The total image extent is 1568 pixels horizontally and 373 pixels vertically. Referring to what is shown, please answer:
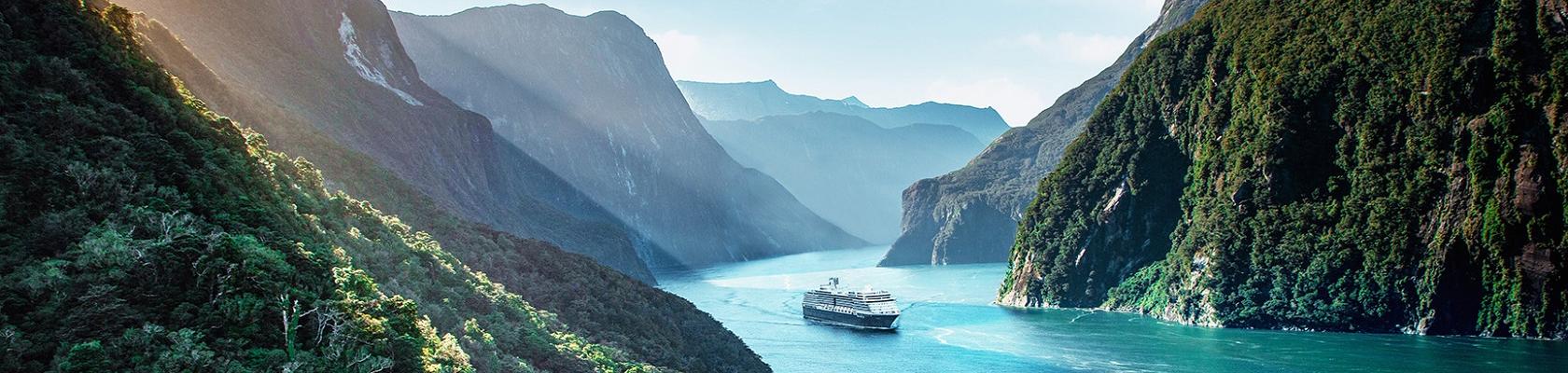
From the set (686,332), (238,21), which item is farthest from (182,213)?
(238,21)

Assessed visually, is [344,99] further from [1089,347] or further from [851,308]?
[1089,347]

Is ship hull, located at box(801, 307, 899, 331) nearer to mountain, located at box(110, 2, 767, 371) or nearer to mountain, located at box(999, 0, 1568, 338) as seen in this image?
mountain, located at box(999, 0, 1568, 338)

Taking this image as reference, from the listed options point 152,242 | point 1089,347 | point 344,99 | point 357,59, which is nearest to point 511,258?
point 152,242

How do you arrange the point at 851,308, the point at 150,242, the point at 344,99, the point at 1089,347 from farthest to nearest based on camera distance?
the point at 851,308 < the point at 1089,347 < the point at 344,99 < the point at 150,242

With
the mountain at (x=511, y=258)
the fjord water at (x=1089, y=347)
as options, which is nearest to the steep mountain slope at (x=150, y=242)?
the mountain at (x=511, y=258)

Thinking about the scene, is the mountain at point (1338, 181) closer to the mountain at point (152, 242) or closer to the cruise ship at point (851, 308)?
the cruise ship at point (851, 308)

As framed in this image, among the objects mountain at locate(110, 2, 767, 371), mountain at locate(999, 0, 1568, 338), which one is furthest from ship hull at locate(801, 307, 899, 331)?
mountain at locate(110, 2, 767, 371)

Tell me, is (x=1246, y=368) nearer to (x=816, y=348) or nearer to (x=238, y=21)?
(x=816, y=348)
